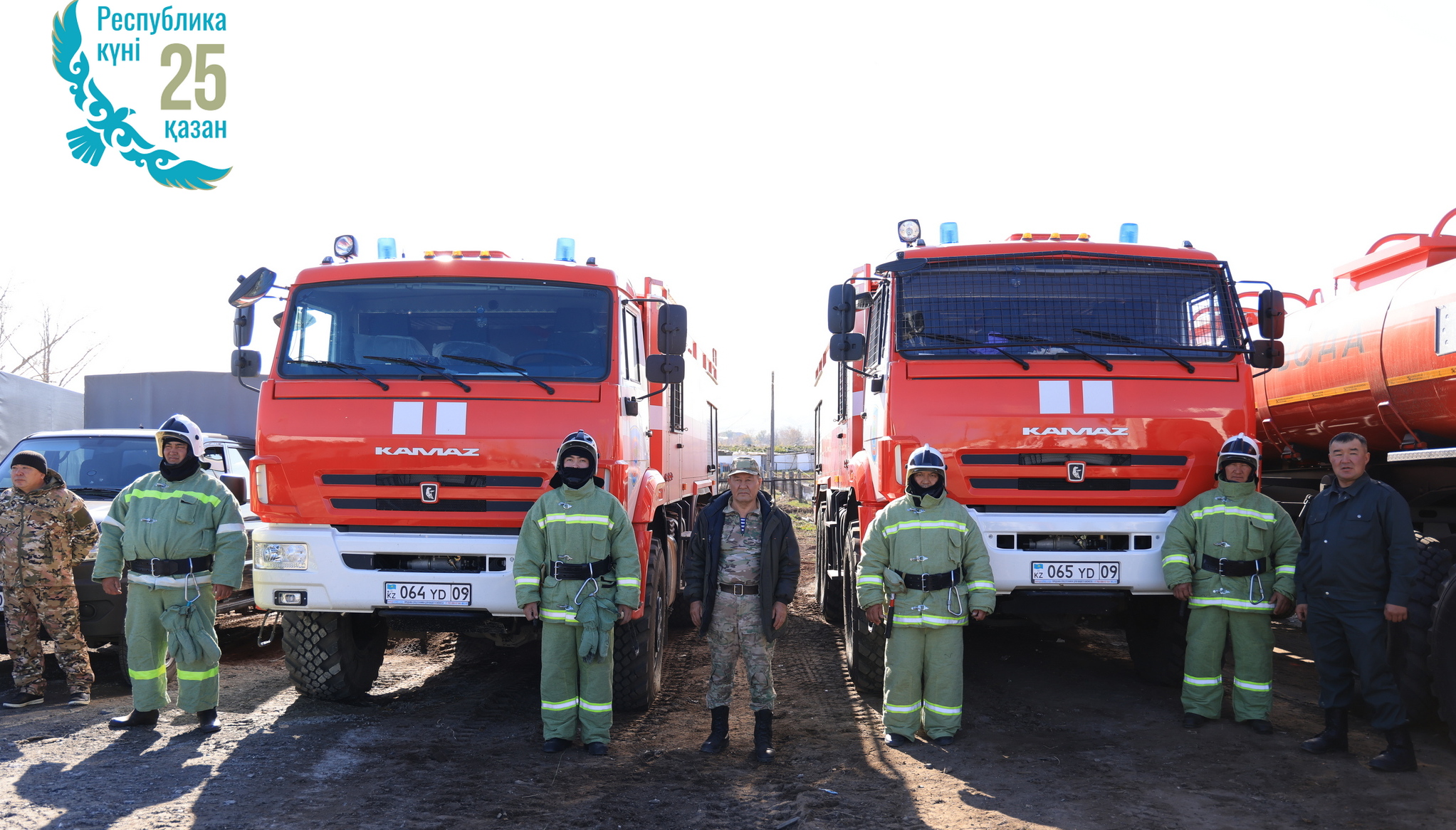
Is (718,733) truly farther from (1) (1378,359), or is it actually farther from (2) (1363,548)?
(1) (1378,359)

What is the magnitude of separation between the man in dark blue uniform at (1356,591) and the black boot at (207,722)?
6.21 meters

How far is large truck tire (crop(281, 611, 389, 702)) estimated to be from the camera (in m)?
6.23

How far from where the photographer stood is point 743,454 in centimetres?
586

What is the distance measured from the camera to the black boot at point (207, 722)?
5.80 meters

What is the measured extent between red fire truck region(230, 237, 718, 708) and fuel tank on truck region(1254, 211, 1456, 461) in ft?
15.2

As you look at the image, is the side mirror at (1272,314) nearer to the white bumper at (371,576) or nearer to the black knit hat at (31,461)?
the white bumper at (371,576)

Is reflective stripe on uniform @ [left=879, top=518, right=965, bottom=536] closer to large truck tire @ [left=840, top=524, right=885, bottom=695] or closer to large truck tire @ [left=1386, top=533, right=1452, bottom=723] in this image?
large truck tire @ [left=840, top=524, right=885, bottom=695]

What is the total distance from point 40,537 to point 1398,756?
8.07 meters

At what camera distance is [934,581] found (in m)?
5.58

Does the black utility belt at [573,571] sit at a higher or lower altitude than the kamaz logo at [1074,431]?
lower

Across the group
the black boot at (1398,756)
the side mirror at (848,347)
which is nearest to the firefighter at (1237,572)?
the black boot at (1398,756)

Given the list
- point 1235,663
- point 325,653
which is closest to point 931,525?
point 1235,663

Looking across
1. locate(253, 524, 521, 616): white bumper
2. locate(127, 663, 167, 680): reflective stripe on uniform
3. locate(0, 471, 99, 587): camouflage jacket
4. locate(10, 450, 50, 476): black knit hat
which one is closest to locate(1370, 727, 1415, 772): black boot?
locate(253, 524, 521, 616): white bumper

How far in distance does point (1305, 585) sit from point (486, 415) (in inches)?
185
